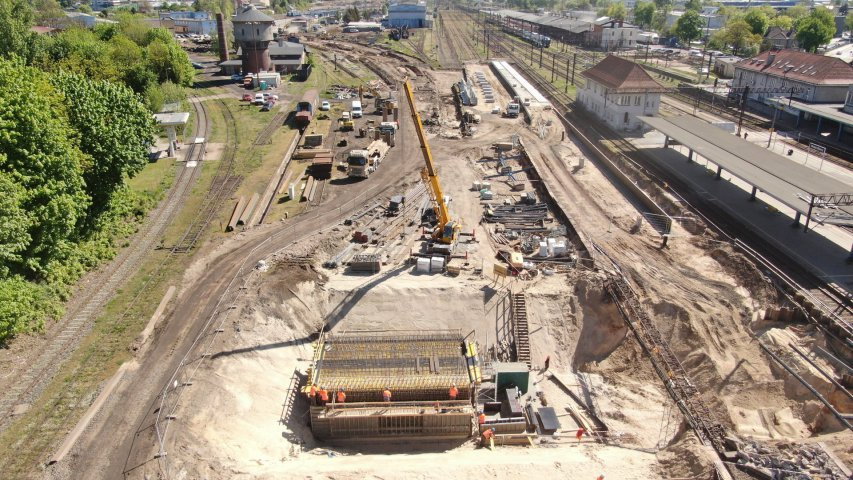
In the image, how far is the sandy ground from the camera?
83.1ft

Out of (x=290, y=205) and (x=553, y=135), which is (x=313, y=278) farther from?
(x=553, y=135)

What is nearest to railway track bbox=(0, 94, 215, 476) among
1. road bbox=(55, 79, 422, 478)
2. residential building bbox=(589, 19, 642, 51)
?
road bbox=(55, 79, 422, 478)

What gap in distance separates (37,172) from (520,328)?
30960mm

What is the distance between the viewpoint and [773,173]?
4616 centimetres

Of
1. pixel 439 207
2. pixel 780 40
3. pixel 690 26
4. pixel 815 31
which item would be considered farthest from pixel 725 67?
pixel 439 207

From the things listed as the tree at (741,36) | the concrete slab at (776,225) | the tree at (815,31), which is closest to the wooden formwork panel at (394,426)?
the concrete slab at (776,225)

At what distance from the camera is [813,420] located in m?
28.7

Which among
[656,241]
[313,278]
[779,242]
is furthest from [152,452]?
[779,242]

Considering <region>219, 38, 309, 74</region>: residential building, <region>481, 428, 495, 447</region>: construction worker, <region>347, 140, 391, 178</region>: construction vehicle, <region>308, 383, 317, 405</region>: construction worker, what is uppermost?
<region>219, 38, 309, 74</region>: residential building

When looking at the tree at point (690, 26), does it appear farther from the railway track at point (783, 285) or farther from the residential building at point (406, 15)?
the railway track at point (783, 285)

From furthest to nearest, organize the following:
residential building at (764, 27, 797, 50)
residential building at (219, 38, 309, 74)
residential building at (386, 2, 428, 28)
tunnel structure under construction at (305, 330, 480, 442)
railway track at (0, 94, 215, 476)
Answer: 1. residential building at (386, 2, 428, 28)
2. residential building at (764, 27, 797, 50)
3. residential building at (219, 38, 309, 74)
4. tunnel structure under construction at (305, 330, 480, 442)
5. railway track at (0, 94, 215, 476)

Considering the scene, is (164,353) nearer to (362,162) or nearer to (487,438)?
(487,438)

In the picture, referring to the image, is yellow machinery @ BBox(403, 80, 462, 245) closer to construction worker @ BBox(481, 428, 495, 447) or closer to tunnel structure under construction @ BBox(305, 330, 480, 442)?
tunnel structure under construction @ BBox(305, 330, 480, 442)

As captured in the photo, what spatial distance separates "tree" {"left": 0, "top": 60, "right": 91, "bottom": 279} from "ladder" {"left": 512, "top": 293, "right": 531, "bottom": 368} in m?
28.6
